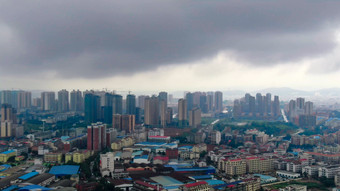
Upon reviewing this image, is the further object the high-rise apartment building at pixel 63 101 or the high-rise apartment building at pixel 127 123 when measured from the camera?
the high-rise apartment building at pixel 63 101

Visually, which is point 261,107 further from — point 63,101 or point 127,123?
point 63,101

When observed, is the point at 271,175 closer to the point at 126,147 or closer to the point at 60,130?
the point at 126,147

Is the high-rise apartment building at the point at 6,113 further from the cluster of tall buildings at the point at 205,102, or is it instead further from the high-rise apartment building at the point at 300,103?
the high-rise apartment building at the point at 300,103

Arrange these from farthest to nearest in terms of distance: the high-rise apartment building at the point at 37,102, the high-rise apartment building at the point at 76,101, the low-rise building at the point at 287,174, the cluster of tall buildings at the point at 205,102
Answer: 1. the high-rise apartment building at the point at 37,102
2. the cluster of tall buildings at the point at 205,102
3. the high-rise apartment building at the point at 76,101
4. the low-rise building at the point at 287,174

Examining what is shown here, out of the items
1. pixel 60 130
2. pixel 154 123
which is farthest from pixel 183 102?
pixel 60 130

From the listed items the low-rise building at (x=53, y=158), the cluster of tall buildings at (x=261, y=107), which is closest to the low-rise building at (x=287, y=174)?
the low-rise building at (x=53, y=158)

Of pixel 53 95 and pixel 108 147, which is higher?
pixel 53 95
